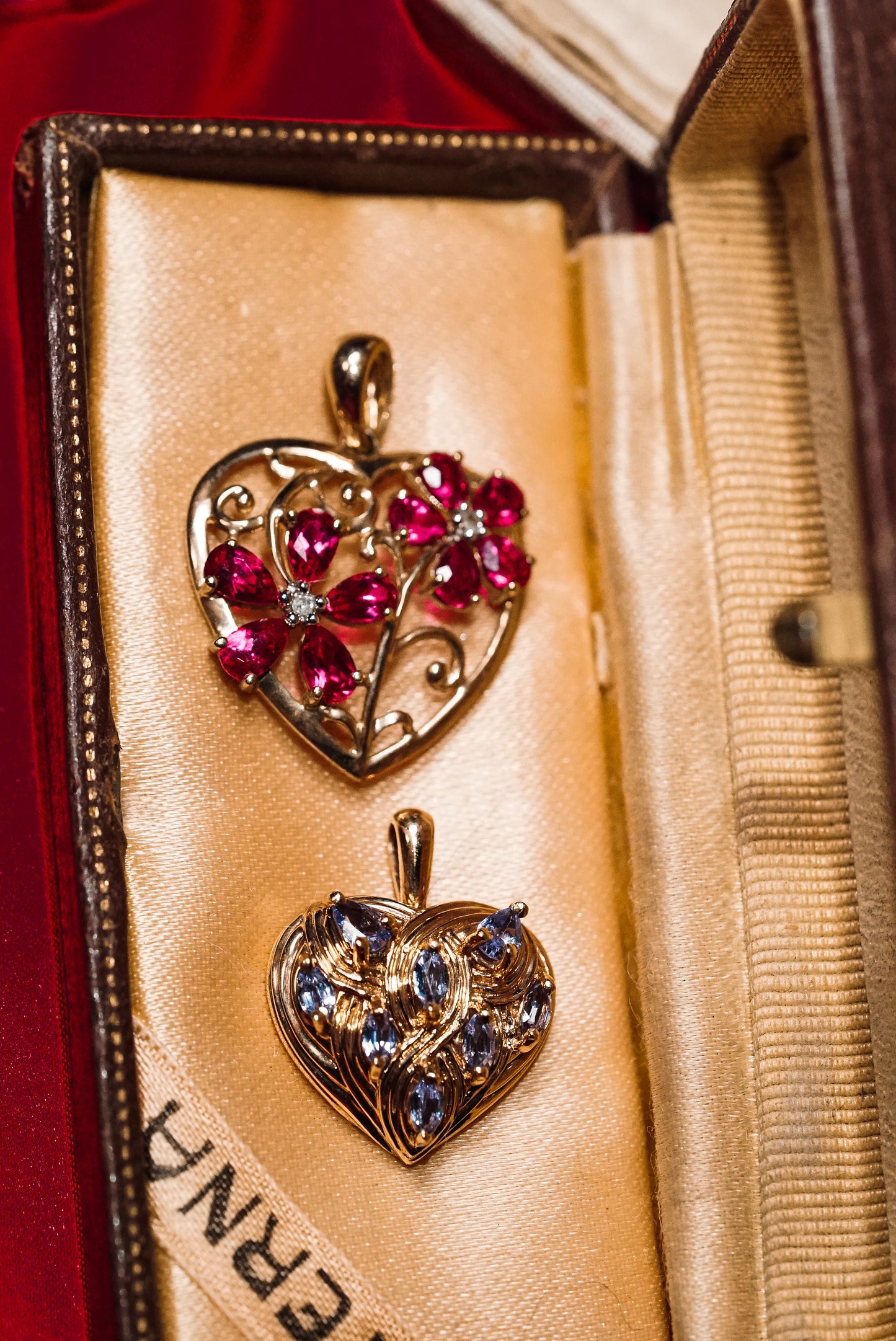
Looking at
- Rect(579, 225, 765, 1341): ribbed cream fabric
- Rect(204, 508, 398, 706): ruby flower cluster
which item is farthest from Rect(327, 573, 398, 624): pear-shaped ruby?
Rect(579, 225, 765, 1341): ribbed cream fabric

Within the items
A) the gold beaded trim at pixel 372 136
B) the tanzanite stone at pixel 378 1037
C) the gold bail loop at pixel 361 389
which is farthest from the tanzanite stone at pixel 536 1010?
the gold beaded trim at pixel 372 136

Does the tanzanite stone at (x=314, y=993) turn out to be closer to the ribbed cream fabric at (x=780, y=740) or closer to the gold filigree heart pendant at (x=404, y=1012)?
the gold filigree heart pendant at (x=404, y=1012)

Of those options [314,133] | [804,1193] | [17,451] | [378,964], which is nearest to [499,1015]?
[378,964]

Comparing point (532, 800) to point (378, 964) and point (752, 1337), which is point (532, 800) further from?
point (752, 1337)

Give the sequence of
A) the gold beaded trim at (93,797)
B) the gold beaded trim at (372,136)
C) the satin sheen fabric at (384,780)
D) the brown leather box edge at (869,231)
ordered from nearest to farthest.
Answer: the brown leather box edge at (869,231), the gold beaded trim at (93,797), the satin sheen fabric at (384,780), the gold beaded trim at (372,136)

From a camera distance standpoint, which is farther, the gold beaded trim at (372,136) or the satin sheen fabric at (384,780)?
the gold beaded trim at (372,136)

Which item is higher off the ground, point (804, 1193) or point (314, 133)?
point (314, 133)

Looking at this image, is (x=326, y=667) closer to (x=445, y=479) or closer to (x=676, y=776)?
(x=445, y=479)
